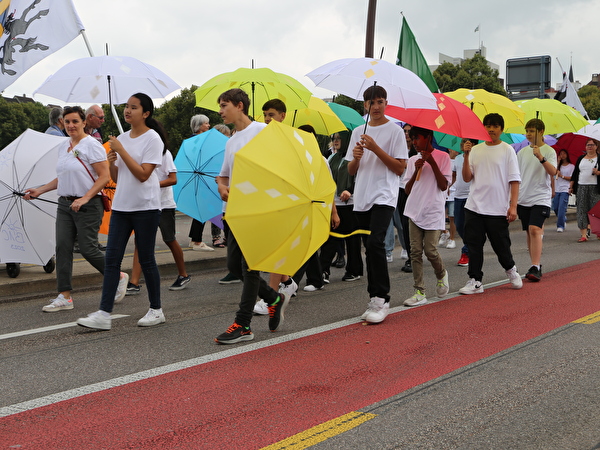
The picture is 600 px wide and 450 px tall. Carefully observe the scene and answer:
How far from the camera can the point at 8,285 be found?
27.9 ft

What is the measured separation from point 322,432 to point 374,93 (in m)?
3.65

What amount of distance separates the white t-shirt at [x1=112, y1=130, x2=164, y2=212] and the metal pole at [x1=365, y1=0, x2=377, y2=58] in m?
12.0

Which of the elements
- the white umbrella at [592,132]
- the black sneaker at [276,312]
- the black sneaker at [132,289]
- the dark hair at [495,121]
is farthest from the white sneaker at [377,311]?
the white umbrella at [592,132]

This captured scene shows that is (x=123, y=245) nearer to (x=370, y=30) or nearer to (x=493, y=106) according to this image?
(x=493, y=106)

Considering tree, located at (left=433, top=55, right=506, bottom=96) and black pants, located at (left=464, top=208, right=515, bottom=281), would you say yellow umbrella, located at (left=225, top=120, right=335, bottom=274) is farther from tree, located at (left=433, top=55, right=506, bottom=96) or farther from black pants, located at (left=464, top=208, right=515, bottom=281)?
tree, located at (left=433, top=55, right=506, bottom=96)

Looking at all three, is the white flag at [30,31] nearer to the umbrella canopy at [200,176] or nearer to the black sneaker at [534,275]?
the umbrella canopy at [200,176]

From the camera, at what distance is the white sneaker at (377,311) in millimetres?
6625

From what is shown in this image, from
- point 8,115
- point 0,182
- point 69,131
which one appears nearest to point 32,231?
point 0,182

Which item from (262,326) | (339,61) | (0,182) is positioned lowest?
(262,326)

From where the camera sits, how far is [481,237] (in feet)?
27.9

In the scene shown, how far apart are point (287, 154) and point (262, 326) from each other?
1.88 m

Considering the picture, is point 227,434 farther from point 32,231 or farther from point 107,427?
point 32,231

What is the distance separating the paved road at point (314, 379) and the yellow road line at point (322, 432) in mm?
11

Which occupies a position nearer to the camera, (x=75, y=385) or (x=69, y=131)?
(x=75, y=385)
